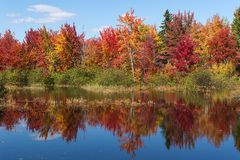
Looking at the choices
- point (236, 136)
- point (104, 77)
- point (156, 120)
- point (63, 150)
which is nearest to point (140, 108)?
point (156, 120)

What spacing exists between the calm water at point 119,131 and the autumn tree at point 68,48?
100 ft

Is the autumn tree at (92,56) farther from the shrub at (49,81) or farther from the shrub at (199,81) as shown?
the shrub at (199,81)

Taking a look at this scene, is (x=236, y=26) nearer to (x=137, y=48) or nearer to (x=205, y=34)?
(x=205, y=34)

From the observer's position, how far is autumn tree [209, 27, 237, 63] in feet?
170

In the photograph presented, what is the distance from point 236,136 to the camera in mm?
16938

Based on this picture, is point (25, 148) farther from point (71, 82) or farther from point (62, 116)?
point (71, 82)

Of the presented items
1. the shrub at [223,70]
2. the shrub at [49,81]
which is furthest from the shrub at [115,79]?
the shrub at [223,70]

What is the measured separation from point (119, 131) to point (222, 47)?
3750 cm

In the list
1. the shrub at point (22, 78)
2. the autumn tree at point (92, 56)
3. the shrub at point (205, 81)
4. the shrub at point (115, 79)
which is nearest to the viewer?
the shrub at point (205, 81)

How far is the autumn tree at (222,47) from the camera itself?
51688mm

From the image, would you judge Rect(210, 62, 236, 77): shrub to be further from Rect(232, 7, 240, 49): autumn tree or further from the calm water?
the calm water

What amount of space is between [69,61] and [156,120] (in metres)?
39.1

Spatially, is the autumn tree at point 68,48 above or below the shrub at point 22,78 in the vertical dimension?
above

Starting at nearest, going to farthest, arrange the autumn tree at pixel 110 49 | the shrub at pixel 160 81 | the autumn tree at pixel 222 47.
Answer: the shrub at pixel 160 81, the autumn tree at pixel 222 47, the autumn tree at pixel 110 49
